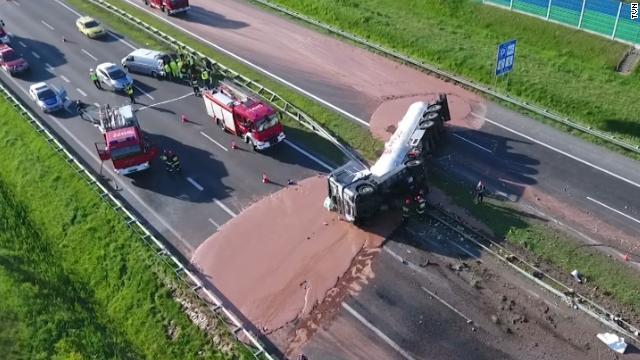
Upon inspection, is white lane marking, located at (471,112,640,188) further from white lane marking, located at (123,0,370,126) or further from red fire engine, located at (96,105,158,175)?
red fire engine, located at (96,105,158,175)

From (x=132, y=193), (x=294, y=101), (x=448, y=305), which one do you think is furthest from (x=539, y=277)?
(x=132, y=193)

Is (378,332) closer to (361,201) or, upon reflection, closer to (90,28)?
(361,201)

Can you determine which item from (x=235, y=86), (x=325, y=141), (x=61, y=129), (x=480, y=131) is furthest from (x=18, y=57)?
(x=480, y=131)

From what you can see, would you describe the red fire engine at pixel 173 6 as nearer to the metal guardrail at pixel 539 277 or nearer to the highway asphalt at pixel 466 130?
the highway asphalt at pixel 466 130

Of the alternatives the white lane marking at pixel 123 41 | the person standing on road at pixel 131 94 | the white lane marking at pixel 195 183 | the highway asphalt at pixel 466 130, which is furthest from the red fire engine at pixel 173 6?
the white lane marking at pixel 195 183

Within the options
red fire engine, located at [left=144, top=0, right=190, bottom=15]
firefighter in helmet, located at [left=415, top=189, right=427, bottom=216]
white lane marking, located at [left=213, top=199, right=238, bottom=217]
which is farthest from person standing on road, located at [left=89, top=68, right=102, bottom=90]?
firefighter in helmet, located at [left=415, top=189, right=427, bottom=216]

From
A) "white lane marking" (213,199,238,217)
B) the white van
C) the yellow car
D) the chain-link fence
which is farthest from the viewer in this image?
the yellow car
